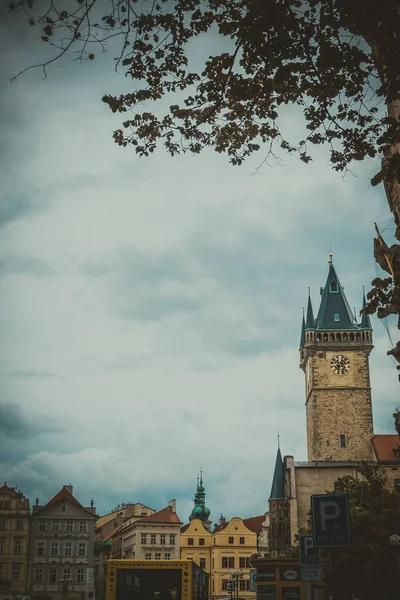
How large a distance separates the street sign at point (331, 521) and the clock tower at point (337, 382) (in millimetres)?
63451

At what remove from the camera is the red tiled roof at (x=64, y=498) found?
74.3 metres

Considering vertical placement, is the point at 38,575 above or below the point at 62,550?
below

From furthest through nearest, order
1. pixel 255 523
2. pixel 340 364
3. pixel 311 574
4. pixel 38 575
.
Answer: pixel 255 523 < pixel 340 364 < pixel 38 575 < pixel 311 574

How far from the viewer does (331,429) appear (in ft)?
242

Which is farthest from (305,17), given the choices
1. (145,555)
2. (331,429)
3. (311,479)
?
(145,555)

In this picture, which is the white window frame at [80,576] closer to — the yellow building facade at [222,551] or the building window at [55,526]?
the building window at [55,526]

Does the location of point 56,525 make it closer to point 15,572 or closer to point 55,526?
point 55,526

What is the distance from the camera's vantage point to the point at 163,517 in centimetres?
8350

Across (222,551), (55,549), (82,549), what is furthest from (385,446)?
(55,549)

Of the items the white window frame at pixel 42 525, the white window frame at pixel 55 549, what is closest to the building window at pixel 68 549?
the white window frame at pixel 55 549

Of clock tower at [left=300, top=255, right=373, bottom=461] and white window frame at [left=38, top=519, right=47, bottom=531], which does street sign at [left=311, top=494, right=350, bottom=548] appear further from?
white window frame at [left=38, top=519, right=47, bottom=531]

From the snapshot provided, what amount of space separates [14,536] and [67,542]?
18.3 feet

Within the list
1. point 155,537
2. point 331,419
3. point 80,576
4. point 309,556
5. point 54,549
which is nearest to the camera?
point 309,556

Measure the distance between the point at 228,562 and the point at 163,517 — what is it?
30.1 feet
